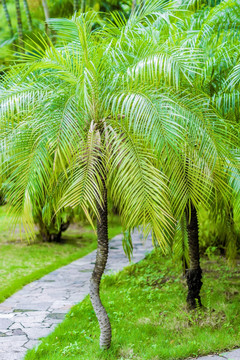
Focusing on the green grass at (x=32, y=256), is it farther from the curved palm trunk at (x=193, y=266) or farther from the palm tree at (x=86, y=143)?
the palm tree at (x=86, y=143)

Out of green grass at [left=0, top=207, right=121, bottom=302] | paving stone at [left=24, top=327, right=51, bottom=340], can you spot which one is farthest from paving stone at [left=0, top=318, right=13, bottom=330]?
green grass at [left=0, top=207, right=121, bottom=302]

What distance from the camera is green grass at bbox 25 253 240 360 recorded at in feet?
13.0

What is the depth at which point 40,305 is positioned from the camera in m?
5.53

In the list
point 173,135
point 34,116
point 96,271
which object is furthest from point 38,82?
point 96,271

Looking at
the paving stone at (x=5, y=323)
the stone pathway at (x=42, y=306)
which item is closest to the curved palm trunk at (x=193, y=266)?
the stone pathway at (x=42, y=306)

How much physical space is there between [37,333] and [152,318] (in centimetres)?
136

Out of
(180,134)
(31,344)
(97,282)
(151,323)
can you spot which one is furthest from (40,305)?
(180,134)

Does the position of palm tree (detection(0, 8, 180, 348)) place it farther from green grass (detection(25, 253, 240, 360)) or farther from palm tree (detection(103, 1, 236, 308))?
green grass (detection(25, 253, 240, 360))

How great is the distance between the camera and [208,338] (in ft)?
13.9

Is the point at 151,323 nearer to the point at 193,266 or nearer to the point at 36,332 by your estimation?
the point at 193,266

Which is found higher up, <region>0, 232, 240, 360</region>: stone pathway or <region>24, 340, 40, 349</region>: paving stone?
<region>24, 340, 40, 349</region>: paving stone

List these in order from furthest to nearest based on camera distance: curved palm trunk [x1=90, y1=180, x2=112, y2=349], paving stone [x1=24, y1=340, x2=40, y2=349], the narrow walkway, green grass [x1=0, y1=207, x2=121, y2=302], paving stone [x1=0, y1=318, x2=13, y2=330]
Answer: green grass [x1=0, y1=207, x2=121, y2=302]
paving stone [x1=0, y1=318, x2=13, y2=330]
the narrow walkway
paving stone [x1=24, y1=340, x2=40, y2=349]
curved palm trunk [x1=90, y1=180, x2=112, y2=349]

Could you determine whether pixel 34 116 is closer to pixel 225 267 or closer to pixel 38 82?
pixel 38 82

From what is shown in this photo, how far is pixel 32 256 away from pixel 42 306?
10.8 feet
